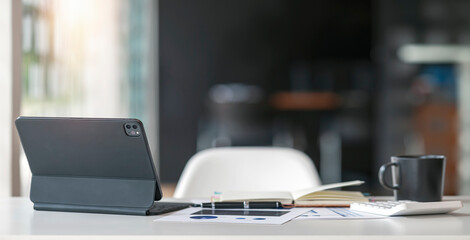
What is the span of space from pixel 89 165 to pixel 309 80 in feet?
15.5

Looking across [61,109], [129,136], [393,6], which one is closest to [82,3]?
[61,109]

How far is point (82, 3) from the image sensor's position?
328 centimetres

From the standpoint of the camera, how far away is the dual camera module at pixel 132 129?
3.22 ft

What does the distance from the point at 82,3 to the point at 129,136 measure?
8.12 ft

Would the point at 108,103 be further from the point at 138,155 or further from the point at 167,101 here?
the point at 138,155

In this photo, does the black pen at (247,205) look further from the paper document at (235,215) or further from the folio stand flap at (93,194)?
the folio stand flap at (93,194)

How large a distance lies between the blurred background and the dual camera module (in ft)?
12.4

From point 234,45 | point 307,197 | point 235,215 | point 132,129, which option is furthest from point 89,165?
point 234,45

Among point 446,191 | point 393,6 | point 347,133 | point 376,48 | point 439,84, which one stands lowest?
point 446,191

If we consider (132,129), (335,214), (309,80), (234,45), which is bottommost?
(335,214)

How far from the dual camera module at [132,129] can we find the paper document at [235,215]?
145 millimetres

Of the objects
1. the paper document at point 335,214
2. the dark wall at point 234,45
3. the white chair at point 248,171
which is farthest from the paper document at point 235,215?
the dark wall at point 234,45

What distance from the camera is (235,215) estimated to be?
100cm

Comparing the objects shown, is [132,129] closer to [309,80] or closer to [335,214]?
[335,214]
